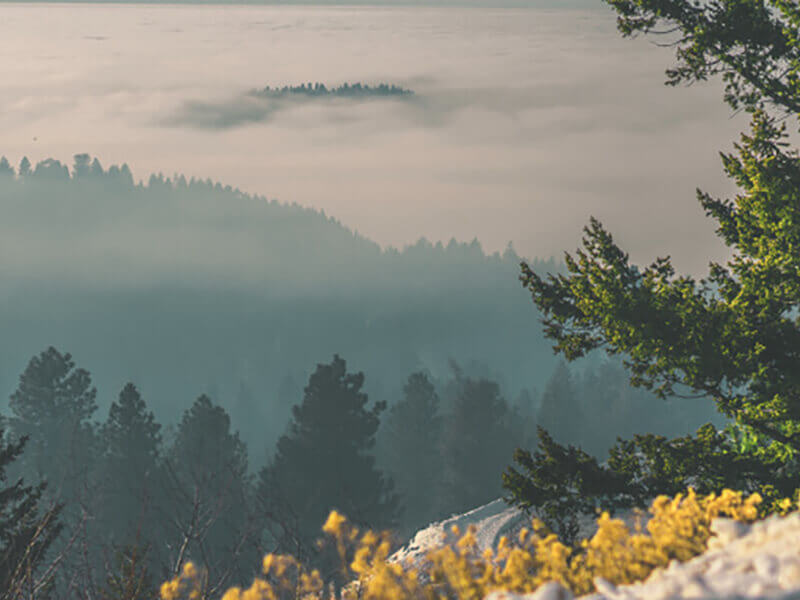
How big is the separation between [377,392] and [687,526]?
125 m

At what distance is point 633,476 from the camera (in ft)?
27.7

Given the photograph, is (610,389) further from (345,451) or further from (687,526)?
(687,526)

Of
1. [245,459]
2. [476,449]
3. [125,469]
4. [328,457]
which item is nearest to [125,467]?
[125,469]

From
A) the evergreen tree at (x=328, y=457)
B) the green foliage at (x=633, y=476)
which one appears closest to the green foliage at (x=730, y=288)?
the green foliage at (x=633, y=476)

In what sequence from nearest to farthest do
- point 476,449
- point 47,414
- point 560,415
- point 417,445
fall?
1. point 47,414
2. point 476,449
3. point 417,445
4. point 560,415

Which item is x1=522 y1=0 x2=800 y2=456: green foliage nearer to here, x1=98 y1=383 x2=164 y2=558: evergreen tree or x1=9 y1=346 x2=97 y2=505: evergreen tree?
x1=98 y1=383 x2=164 y2=558: evergreen tree

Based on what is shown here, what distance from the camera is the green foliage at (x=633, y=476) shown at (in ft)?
26.8

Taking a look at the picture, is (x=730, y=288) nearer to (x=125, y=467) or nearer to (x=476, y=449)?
(x=125, y=467)

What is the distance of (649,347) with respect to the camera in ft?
25.7

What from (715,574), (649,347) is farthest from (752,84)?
(715,574)

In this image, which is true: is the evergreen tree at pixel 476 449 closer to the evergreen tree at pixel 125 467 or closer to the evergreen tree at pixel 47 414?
the evergreen tree at pixel 125 467

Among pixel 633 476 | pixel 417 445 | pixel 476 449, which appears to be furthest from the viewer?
pixel 417 445

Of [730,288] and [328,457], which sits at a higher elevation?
[730,288]

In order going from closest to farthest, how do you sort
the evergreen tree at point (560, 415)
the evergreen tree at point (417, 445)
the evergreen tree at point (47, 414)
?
the evergreen tree at point (47, 414) < the evergreen tree at point (417, 445) < the evergreen tree at point (560, 415)
